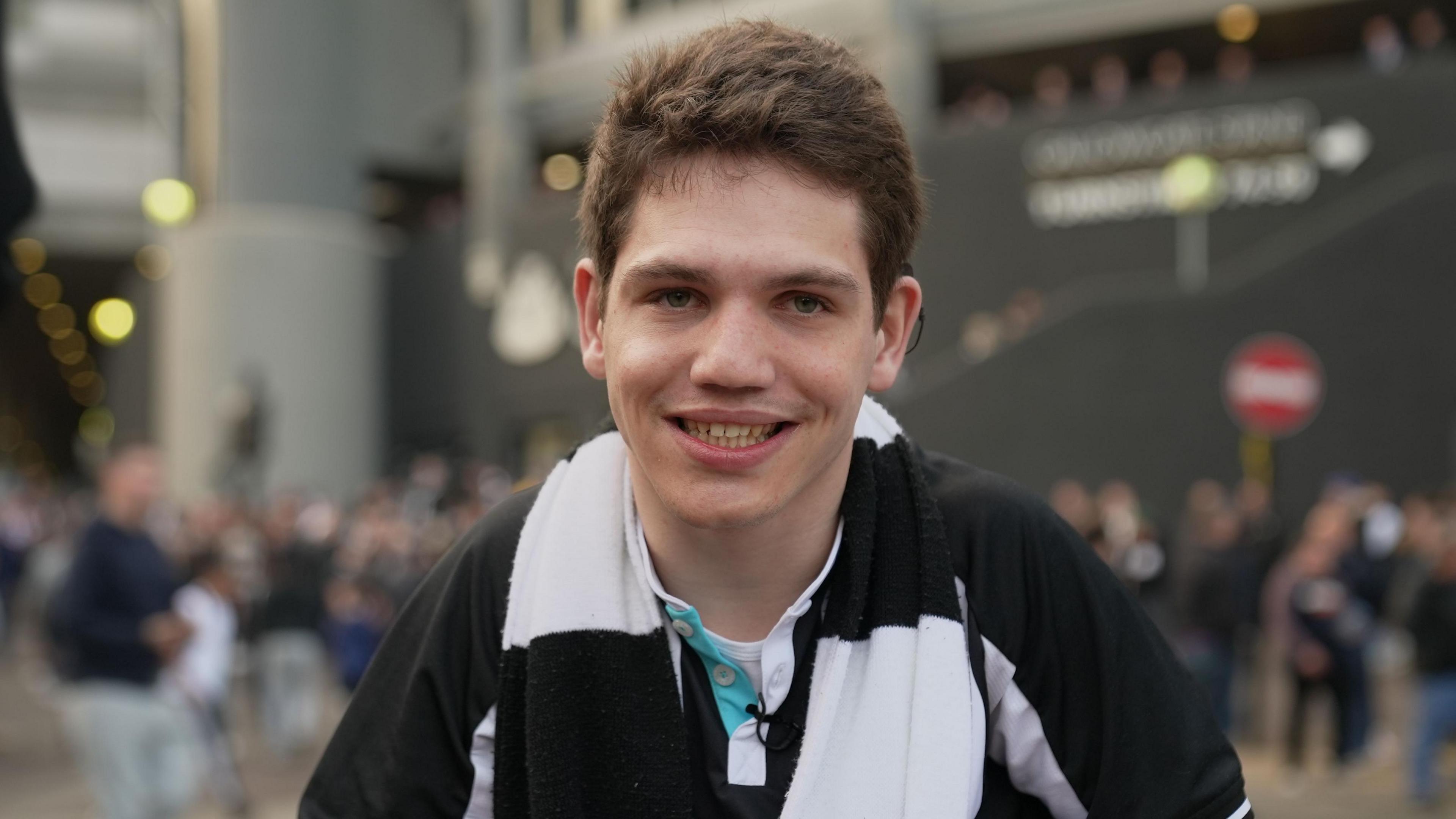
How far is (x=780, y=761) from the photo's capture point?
2129 mm

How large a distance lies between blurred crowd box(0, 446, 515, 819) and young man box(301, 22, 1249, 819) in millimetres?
3894

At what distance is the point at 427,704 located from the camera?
7.12 feet

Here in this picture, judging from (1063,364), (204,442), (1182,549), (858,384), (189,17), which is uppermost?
(189,17)

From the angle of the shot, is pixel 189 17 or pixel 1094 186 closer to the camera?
pixel 1094 186

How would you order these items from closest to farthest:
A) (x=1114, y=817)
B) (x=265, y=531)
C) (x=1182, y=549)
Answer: (x=1114, y=817) < (x=1182, y=549) < (x=265, y=531)

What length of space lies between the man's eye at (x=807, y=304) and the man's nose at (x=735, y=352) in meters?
0.06

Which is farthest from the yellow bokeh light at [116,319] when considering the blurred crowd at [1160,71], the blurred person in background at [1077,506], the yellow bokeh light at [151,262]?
the blurred person in background at [1077,506]

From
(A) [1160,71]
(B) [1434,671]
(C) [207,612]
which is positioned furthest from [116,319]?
(B) [1434,671]

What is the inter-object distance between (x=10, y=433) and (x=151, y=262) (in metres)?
33.0

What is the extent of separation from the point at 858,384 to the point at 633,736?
628mm

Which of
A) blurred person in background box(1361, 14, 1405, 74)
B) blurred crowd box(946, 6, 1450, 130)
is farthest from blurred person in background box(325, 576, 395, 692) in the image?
blurred person in background box(1361, 14, 1405, 74)

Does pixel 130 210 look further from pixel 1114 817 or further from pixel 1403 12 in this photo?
pixel 1114 817

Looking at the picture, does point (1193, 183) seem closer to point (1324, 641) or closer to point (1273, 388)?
point (1273, 388)

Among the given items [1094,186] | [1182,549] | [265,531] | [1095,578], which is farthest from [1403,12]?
[1095,578]
